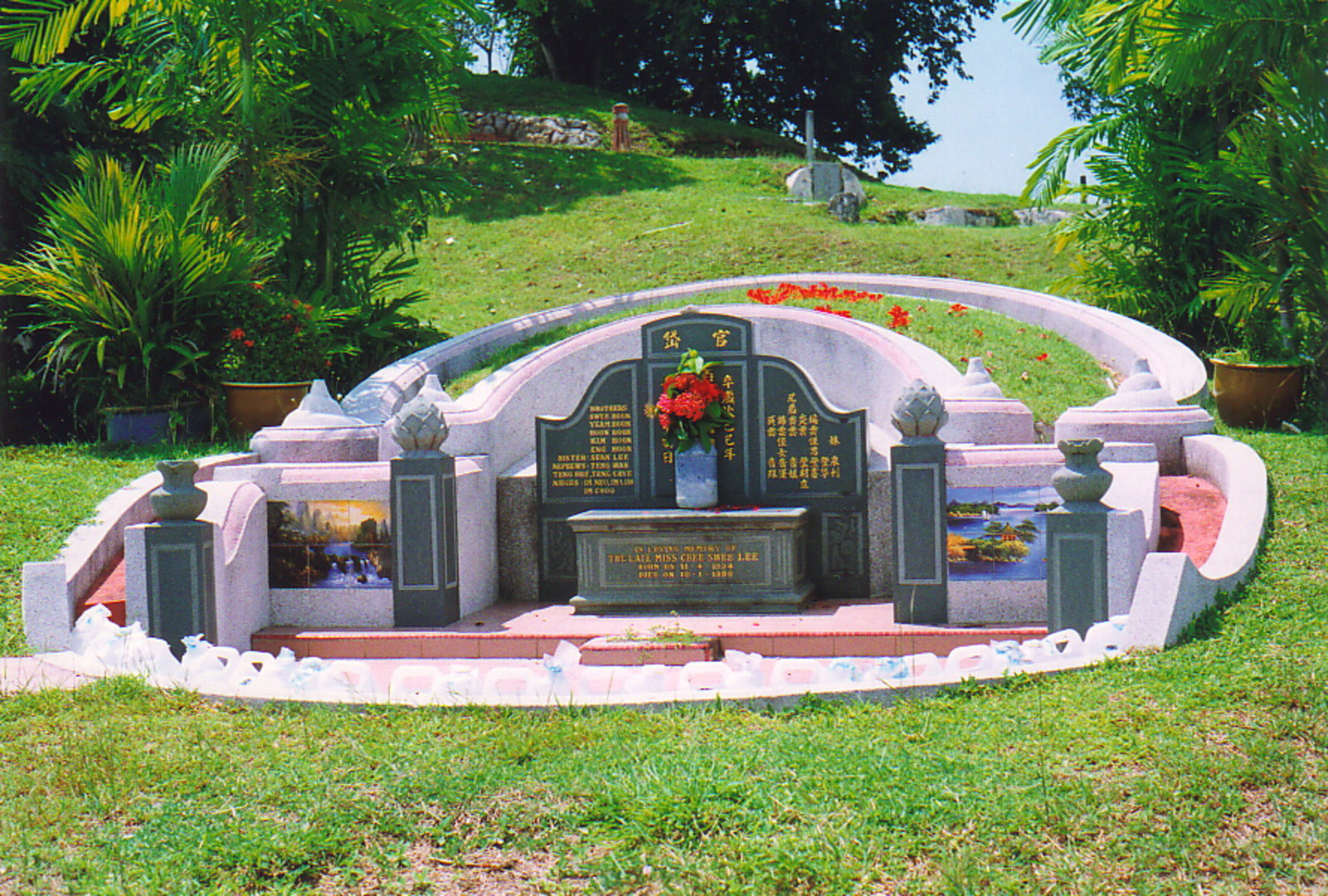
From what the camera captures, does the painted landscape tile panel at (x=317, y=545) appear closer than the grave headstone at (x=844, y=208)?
Yes

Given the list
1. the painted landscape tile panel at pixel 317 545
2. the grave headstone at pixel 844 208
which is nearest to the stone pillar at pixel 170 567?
the painted landscape tile panel at pixel 317 545

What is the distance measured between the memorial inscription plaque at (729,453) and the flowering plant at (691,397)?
139mm

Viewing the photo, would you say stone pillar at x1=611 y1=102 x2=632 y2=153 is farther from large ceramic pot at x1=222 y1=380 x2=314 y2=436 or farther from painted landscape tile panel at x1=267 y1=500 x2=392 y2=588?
painted landscape tile panel at x1=267 y1=500 x2=392 y2=588

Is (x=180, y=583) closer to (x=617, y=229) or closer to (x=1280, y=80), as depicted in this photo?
(x=1280, y=80)

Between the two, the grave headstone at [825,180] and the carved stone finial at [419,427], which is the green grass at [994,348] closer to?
the carved stone finial at [419,427]

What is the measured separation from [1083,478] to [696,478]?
278 cm

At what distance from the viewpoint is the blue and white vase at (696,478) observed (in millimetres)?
8773

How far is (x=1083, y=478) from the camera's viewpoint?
269 inches

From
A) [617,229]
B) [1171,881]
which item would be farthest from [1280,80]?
[617,229]

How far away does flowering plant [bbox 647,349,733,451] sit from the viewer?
8.75 metres

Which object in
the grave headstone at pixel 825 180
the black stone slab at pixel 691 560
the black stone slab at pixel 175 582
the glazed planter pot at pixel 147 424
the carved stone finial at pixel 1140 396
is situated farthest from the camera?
the grave headstone at pixel 825 180

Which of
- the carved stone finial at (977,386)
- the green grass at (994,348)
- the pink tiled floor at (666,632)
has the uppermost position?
the green grass at (994,348)

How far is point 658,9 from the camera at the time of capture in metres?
30.3

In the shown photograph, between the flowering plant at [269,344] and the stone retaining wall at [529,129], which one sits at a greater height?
the stone retaining wall at [529,129]
